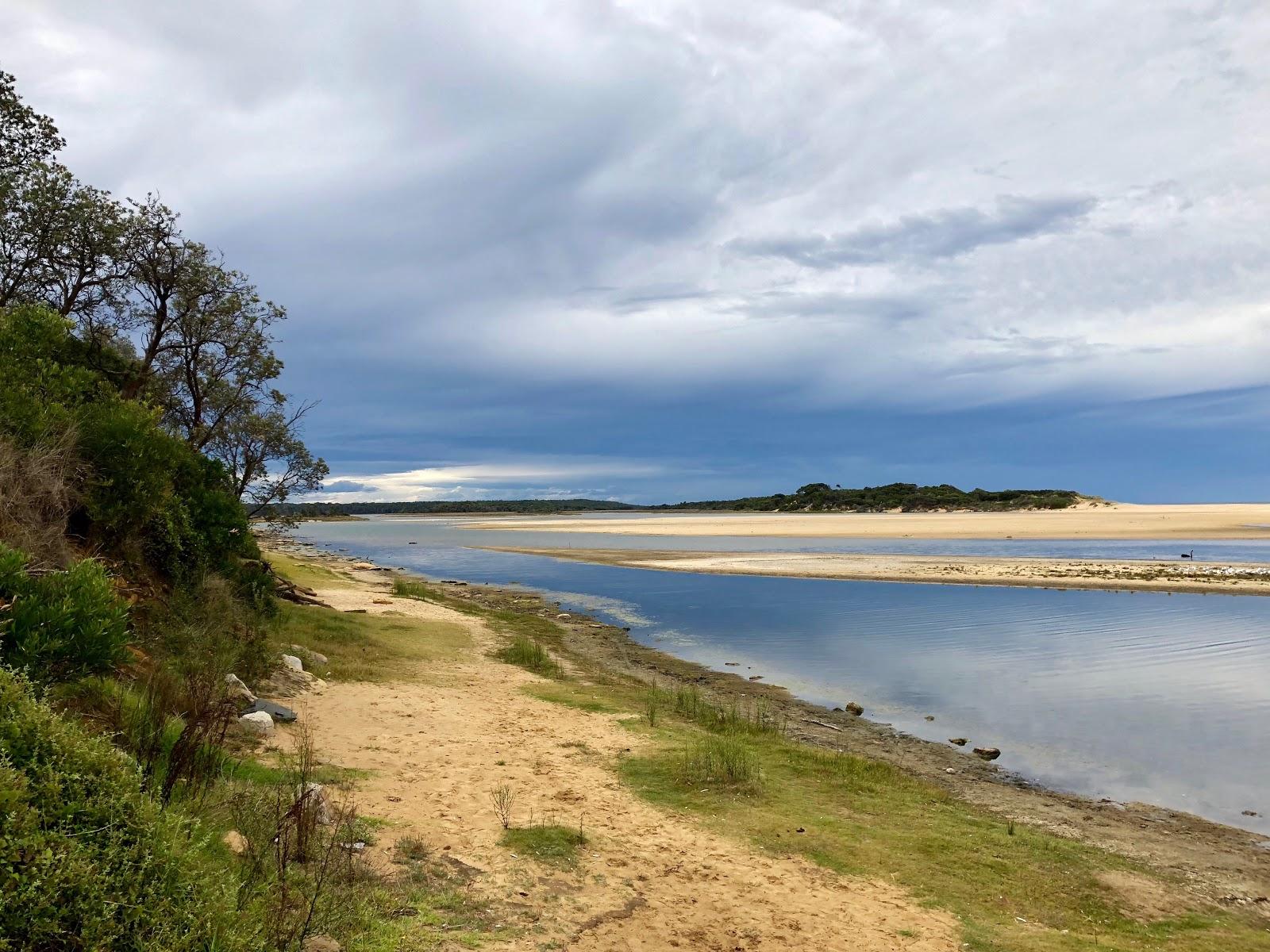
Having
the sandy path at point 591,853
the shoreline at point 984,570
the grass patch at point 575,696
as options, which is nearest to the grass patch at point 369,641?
the grass patch at point 575,696

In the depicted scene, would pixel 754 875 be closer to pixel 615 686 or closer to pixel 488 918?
pixel 488 918

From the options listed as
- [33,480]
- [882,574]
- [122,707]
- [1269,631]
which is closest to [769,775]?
[122,707]

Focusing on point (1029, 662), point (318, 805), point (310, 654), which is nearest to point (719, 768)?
point (318, 805)

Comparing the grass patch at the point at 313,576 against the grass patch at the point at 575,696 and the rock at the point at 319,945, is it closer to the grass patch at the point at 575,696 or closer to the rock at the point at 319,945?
the grass patch at the point at 575,696

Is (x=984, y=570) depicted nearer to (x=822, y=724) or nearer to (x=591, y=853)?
(x=822, y=724)

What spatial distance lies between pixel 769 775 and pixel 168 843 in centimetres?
965

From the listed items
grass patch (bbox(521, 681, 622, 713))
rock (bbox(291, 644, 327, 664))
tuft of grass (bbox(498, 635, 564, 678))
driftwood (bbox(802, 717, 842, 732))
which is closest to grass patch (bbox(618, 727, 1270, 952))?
driftwood (bbox(802, 717, 842, 732))

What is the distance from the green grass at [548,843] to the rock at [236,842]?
2.80 meters

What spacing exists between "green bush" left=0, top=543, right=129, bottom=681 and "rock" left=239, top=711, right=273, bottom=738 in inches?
171

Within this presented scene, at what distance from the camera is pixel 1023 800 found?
39.5 ft

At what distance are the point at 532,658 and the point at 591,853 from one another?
1273 centimetres

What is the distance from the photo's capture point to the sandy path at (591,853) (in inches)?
274

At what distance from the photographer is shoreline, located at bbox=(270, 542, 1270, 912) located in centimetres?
970

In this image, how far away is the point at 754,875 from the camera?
8234mm
